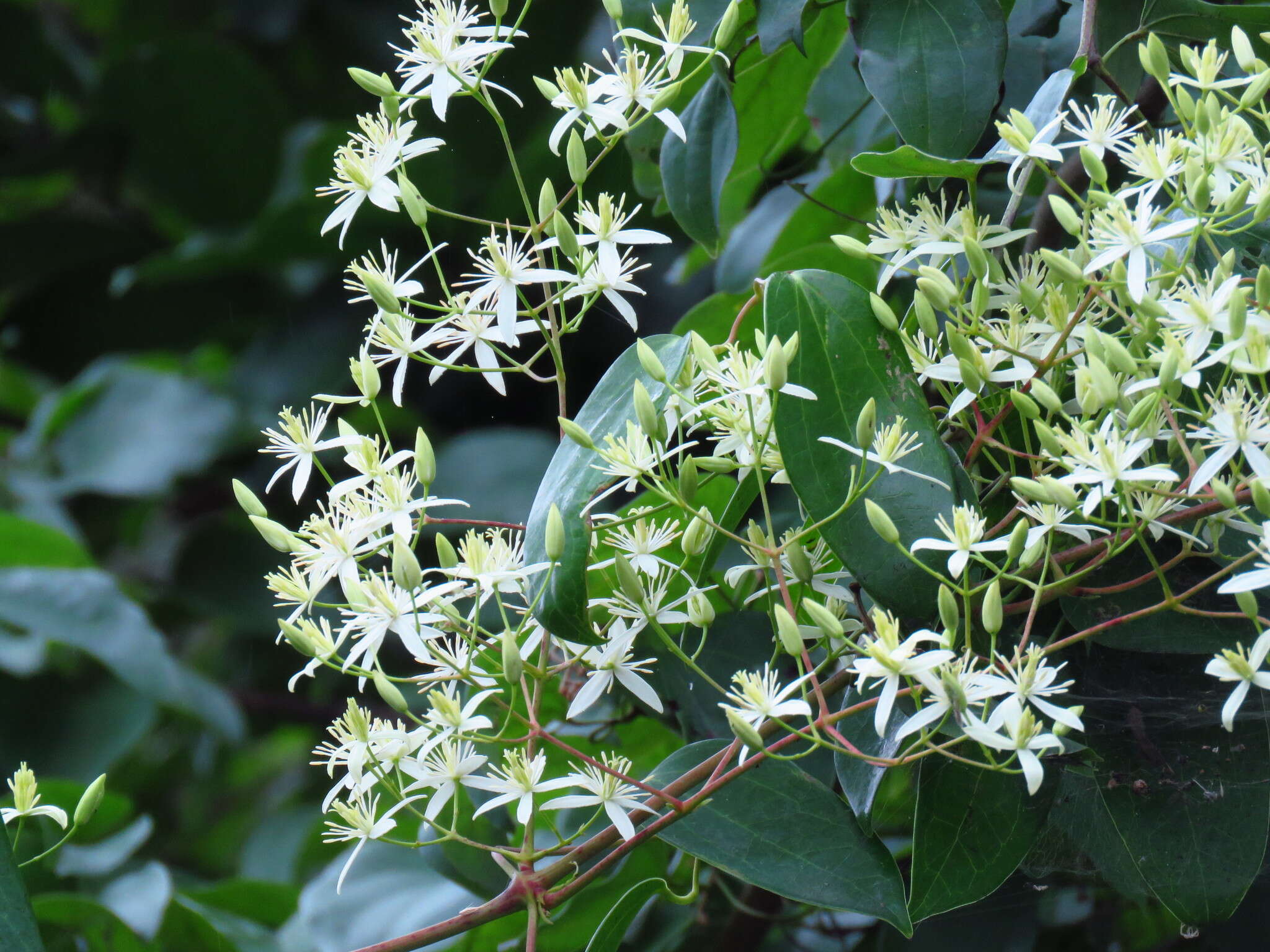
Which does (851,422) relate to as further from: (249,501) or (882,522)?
(249,501)

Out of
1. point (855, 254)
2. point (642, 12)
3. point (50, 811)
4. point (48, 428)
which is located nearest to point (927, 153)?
point (855, 254)

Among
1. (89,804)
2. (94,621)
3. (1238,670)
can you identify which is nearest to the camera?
(1238,670)

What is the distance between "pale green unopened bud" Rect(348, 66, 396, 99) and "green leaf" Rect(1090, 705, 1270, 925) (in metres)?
0.27

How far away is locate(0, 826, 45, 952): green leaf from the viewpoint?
31 cm

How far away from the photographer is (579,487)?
11.6 inches

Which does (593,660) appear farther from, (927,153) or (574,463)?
(927,153)

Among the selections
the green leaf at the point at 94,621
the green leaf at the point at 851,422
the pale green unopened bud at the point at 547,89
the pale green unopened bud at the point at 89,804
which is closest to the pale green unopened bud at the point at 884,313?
the green leaf at the point at 851,422

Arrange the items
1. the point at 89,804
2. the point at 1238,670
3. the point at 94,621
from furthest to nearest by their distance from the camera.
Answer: the point at 94,621 → the point at 89,804 → the point at 1238,670

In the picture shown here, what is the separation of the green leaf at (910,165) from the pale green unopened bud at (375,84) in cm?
13

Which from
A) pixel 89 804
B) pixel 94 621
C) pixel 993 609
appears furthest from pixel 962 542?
pixel 94 621

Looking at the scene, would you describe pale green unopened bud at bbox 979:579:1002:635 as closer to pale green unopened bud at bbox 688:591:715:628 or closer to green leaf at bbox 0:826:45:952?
pale green unopened bud at bbox 688:591:715:628

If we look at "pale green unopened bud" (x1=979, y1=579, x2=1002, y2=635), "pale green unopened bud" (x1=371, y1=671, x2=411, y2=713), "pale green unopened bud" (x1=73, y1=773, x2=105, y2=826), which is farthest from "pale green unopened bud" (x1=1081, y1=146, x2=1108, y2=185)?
"pale green unopened bud" (x1=73, y1=773, x2=105, y2=826)

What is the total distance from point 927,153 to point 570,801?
8.6 inches

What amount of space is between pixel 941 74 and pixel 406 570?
0.74ft
